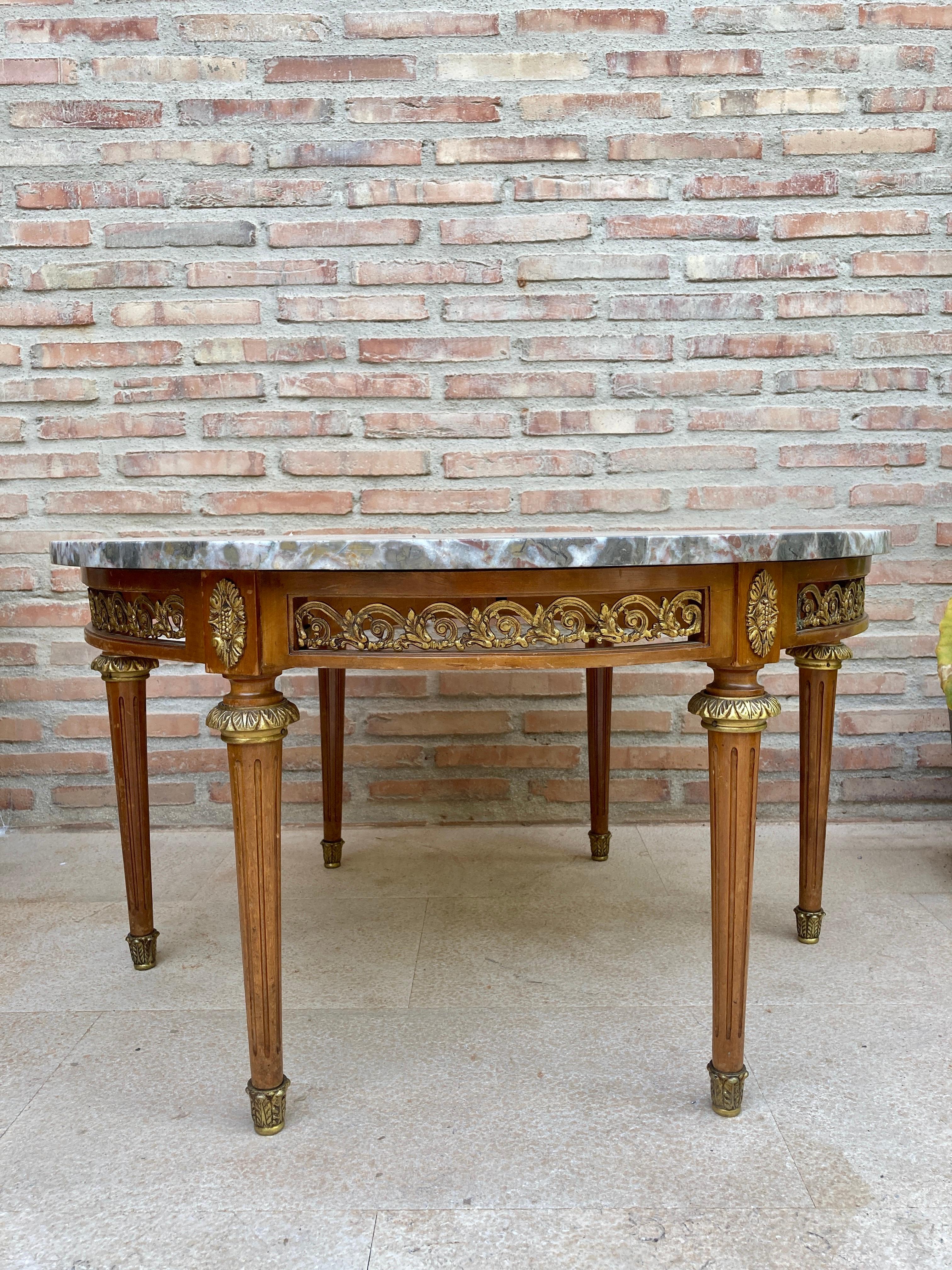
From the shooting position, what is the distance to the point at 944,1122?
1.11 meters

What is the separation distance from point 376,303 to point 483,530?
21.4 inches

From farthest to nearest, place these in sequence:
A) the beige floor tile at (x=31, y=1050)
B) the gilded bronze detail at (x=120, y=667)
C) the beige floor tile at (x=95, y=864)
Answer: the beige floor tile at (x=95, y=864), the gilded bronze detail at (x=120, y=667), the beige floor tile at (x=31, y=1050)

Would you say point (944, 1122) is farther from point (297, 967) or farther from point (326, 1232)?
point (297, 967)

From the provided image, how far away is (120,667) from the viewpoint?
145 cm

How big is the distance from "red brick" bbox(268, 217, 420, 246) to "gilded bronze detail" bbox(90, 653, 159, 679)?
1.09 m

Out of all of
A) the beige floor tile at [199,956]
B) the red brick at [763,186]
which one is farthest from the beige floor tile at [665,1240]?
the red brick at [763,186]

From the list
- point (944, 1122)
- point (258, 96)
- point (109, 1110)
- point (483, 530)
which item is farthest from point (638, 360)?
point (109, 1110)

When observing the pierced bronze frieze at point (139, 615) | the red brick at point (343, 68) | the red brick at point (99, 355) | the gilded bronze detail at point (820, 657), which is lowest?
the gilded bronze detail at point (820, 657)

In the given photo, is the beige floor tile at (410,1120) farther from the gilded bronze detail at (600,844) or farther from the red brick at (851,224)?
the red brick at (851,224)

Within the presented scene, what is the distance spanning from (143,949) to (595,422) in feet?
4.52

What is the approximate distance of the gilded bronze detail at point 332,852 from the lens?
201cm

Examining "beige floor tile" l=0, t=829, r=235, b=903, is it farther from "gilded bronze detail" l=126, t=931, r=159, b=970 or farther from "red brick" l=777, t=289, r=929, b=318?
"red brick" l=777, t=289, r=929, b=318

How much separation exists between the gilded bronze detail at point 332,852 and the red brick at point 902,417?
4.73 feet

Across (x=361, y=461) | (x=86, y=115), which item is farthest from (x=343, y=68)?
(x=361, y=461)
